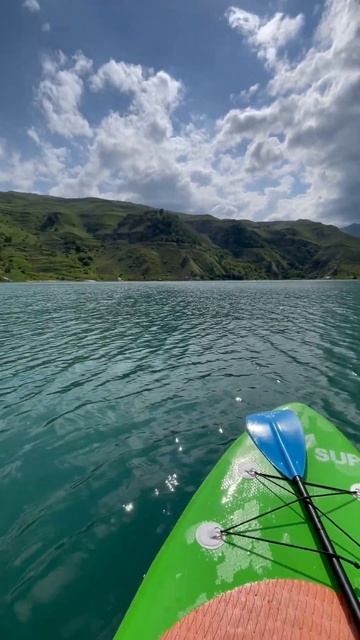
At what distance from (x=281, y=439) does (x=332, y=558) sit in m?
4.15

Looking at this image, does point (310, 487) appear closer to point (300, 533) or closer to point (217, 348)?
point (300, 533)

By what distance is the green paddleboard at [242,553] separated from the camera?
5.55 m

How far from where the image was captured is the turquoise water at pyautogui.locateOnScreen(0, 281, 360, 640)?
24.3 feet

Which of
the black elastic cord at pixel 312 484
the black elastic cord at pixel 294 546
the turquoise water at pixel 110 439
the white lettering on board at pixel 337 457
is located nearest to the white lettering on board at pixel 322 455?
the white lettering on board at pixel 337 457

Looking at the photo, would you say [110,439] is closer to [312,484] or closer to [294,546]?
[312,484]

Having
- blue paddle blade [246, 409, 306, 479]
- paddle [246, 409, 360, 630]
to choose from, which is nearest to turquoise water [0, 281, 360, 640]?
blue paddle blade [246, 409, 306, 479]

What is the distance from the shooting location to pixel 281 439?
1029cm

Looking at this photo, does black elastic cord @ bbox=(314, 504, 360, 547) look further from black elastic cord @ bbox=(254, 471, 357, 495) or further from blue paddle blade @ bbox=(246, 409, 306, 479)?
blue paddle blade @ bbox=(246, 409, 306, 479)

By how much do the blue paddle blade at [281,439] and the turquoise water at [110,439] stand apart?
226 centimetres

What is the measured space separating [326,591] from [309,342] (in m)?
27.0

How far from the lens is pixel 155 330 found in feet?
121

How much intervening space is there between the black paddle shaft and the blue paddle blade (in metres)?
0.80

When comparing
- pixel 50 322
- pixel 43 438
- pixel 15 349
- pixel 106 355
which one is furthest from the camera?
pixel 50 322

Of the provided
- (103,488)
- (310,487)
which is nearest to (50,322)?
(103,488)
